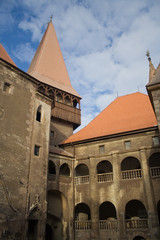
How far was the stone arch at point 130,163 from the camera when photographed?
68.2 ft

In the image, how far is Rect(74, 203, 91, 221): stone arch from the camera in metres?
20.6

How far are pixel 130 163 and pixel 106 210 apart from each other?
460cm

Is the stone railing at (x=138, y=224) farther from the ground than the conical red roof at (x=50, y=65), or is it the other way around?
the conical red roof at (x=50, y=65)

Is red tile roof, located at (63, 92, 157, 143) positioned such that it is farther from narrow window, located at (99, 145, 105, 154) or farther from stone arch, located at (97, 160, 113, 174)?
stone arch, located at (97, 160, 113, 174)

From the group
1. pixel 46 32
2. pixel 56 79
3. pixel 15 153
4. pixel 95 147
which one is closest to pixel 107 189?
pixel 95 147

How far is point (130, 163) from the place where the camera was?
21.0 metres

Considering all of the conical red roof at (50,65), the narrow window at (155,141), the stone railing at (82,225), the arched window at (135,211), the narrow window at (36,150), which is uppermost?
the conical red roof at (50,65)

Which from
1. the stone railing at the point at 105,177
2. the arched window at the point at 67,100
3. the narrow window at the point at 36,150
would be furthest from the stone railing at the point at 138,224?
the arched window at the point at 67,100

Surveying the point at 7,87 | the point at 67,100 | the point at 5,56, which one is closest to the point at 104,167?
the point at 67,100

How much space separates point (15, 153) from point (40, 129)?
10.6 ft

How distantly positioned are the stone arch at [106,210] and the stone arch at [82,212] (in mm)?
1236

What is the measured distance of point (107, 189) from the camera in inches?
750

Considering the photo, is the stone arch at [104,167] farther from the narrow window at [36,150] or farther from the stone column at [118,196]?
the narrow window at [36,150]

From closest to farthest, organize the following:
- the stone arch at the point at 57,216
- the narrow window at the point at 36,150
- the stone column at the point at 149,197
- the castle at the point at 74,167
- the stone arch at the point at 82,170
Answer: the castle at the point at 74,167
the stone column at the point at 149,197
the narrow window at the point at 36,150
the stone arch at the point at 57,216
the stone arch at the point at 82,170
